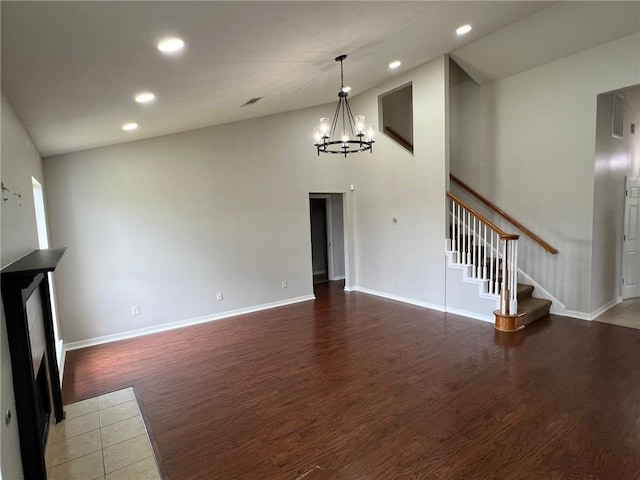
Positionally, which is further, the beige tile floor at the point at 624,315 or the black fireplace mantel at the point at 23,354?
the beige tile floor at the point at 624,315

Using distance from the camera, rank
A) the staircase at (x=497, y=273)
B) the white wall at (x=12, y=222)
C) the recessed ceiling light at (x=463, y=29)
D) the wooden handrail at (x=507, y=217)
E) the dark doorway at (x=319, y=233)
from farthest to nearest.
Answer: the dark doorway at (x=319, y=233) < the wooden handrail at (x=507, y=217) < the staircase at (x=497, y=273) < the recessed ceiling light at (x=463, y=29) < the white wall at (x=12, y=222)

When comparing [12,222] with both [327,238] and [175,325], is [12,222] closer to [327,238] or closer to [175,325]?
[175,325]

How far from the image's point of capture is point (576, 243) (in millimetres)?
4742

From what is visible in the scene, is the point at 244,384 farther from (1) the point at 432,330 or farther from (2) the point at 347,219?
(2) the point at 347,219

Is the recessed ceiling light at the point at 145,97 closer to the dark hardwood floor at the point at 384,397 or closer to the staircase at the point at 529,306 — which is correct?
the dark hardwood floor at the point at 384,397

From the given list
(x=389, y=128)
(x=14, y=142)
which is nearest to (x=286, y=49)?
(x=14, y=142)

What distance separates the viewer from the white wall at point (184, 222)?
14.6ft

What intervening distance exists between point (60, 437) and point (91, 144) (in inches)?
126

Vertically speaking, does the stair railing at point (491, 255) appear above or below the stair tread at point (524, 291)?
above

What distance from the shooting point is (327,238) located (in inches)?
328

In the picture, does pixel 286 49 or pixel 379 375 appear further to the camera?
pixel 379 375

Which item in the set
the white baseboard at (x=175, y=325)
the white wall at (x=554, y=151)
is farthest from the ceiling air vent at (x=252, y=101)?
the white wall at (x=554, y=151)

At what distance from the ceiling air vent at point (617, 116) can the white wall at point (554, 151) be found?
2.19ft

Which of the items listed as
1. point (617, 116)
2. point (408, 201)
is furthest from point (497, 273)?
point (617, 116)
